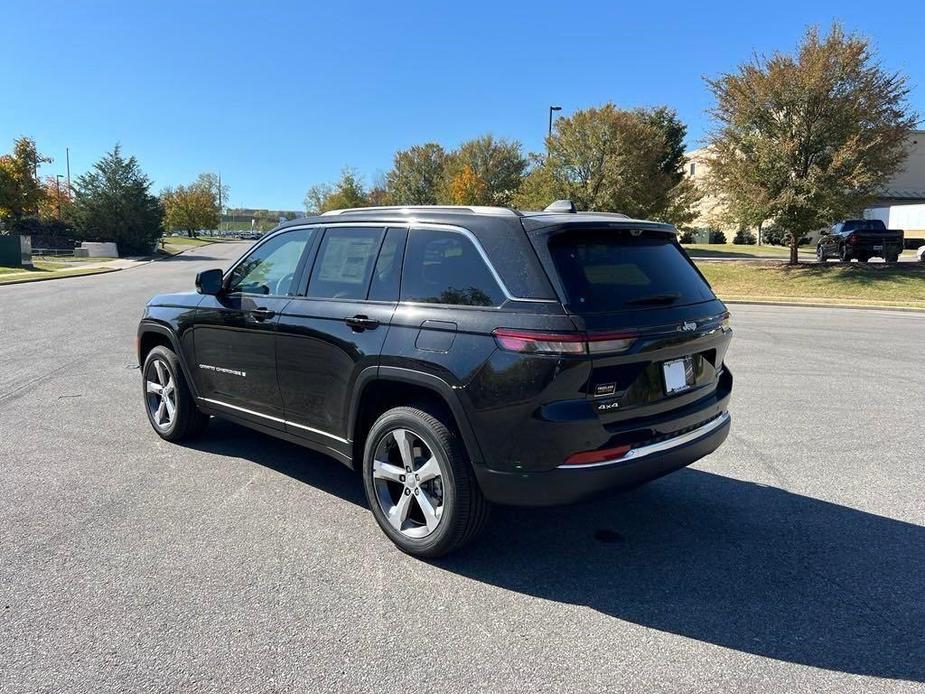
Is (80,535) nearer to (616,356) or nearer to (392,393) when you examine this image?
(392,393)

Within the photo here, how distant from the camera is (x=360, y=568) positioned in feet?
11.5

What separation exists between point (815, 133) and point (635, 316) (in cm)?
2103

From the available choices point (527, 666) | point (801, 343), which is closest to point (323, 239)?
point (527, 666)

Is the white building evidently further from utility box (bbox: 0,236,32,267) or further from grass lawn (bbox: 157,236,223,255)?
grass lawn (bbox: 157,236,223,255)

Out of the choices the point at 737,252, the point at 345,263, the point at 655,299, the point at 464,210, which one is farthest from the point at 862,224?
the point at 345,263

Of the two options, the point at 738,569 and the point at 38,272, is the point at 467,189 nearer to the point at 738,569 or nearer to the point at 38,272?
the point at 38,272

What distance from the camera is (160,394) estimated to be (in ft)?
18.5

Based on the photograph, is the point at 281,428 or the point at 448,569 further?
the point at 281,428

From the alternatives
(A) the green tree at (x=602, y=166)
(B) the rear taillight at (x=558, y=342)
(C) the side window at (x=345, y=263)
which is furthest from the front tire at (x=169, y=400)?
(A) the green tree at (x=602, y=166)

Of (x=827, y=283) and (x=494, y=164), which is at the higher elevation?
(x=494, y=164)

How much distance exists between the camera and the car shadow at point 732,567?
2.94 meters

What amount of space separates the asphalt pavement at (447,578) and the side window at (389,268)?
1.41 m

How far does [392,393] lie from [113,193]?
48854mm

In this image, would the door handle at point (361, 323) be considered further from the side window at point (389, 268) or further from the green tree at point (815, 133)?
the green tree at point (815, 133)
